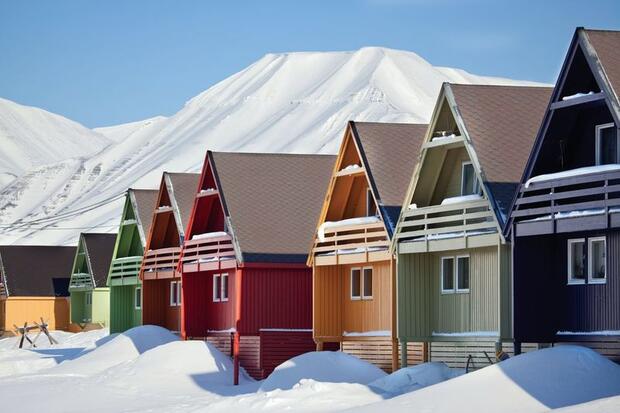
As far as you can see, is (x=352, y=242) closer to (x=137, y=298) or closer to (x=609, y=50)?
(x=609, y=50)

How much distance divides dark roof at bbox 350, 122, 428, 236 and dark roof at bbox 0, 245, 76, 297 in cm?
4672

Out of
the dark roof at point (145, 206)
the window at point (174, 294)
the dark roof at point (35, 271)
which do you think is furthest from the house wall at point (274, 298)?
the dark roof at point (35, 271)

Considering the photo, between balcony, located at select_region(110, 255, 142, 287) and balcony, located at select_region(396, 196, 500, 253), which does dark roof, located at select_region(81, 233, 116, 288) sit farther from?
balcony, located at select_region(396, 196, 500, 253)

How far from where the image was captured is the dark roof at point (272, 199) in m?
50.7

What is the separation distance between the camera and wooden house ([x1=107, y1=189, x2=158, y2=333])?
6388 centimetres

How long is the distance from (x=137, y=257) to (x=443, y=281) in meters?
24.3

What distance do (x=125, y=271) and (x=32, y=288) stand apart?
24.2 meters

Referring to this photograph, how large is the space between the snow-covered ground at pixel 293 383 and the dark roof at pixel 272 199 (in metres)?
3.99

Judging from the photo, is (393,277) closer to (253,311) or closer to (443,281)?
(443,281)

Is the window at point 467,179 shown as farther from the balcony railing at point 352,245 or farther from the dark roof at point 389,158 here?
the balcony railing at point 352,245

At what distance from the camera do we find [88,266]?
80.3 metres

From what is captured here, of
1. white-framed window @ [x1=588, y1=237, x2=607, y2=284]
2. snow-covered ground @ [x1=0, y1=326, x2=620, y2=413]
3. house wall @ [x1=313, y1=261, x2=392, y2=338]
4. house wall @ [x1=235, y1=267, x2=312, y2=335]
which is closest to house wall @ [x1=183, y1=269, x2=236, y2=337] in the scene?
snow-covered ground @ [x1=0, y1=326, x2=620, y2=413]

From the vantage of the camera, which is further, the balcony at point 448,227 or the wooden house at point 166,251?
the wooden house at point 166,251

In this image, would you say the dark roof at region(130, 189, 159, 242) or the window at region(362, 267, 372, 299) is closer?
the window at region(362, 267, 372, 299)
